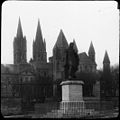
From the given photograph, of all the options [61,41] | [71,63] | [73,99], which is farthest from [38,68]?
[73,99]

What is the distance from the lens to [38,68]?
360 feet

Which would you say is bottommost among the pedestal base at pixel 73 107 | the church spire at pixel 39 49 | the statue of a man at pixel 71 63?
the pedestal base at pixel 73 107

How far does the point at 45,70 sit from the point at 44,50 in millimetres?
14085

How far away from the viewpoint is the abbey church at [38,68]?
86.1 m

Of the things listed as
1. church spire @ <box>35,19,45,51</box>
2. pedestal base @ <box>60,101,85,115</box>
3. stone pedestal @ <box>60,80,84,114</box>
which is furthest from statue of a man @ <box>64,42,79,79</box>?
church spire @ <box>35,19,45,51</box>

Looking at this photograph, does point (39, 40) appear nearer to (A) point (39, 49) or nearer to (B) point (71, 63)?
(A) point (39, 49)

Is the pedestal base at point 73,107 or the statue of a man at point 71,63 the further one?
the statue of a man at point 71,63

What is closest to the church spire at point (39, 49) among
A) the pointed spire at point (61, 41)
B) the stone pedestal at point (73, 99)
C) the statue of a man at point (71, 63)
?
the pointed spire at point (61, 41)

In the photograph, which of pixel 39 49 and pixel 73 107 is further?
pixel 39 49

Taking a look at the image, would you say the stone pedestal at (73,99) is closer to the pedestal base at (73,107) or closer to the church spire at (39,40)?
the pedestal base at (73,107)

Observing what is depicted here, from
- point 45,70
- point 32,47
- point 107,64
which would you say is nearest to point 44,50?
point 32,47

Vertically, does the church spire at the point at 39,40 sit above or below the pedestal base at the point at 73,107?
above

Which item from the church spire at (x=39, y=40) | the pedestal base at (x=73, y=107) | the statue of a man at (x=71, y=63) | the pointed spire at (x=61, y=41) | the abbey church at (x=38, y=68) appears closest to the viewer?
the pedestal base at (x=73, y=107)

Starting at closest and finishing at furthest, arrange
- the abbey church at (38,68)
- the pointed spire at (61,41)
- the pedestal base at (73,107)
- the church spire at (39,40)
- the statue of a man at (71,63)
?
the pedestal base at (73,107), the statue of a man at (71,63), the abbey church at (38,68), the pointed spire at (61,41), the church spire at (39,40)
